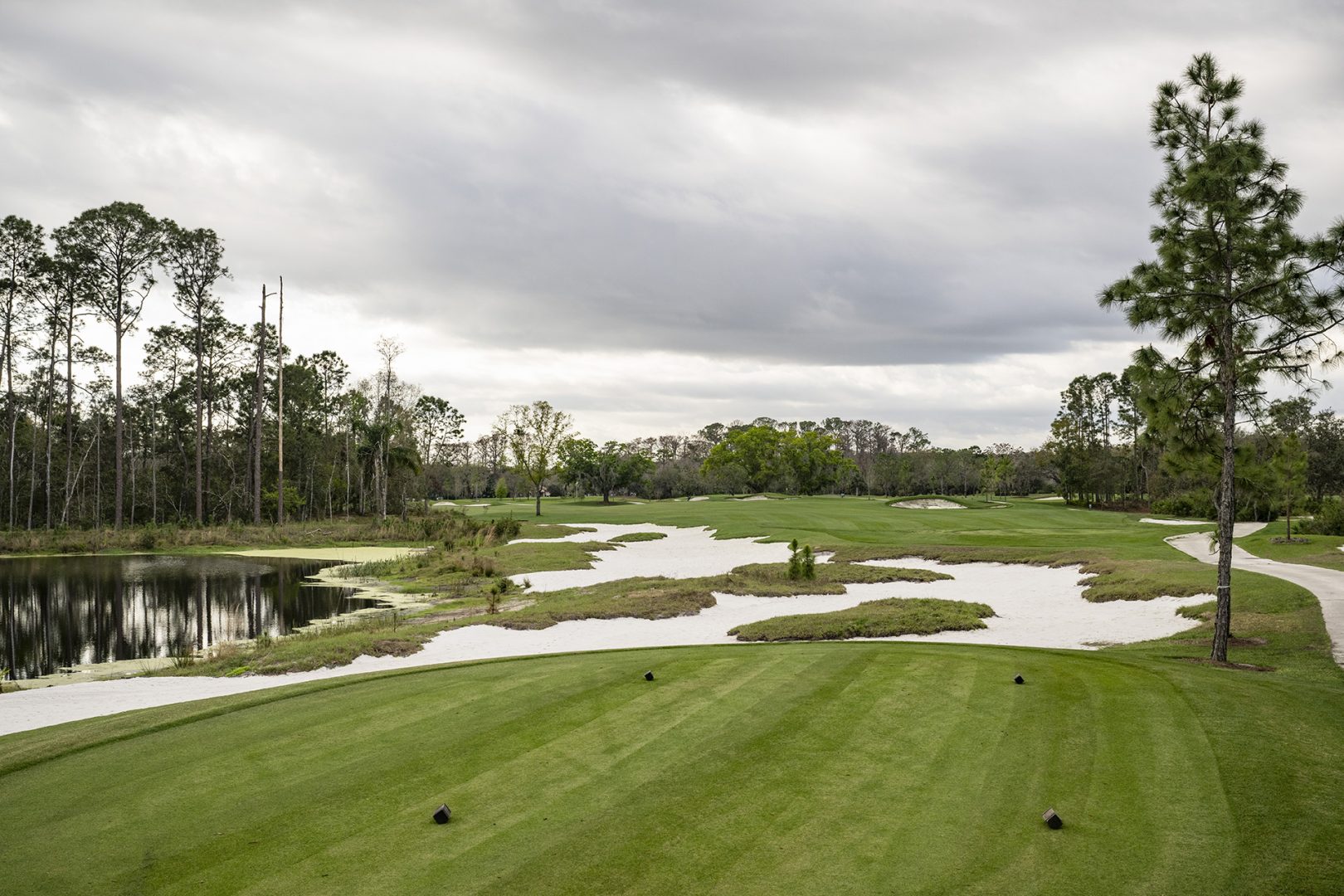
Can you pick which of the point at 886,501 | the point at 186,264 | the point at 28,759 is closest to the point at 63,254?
the point at 186,264

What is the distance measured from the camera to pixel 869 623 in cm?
1670

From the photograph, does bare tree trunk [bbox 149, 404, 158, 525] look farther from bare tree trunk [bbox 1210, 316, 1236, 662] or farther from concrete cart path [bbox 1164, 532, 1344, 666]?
bare tree trunk [bbox 1210, 316, 1236, 662]

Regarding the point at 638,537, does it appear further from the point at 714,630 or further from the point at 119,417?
the point at 119,417

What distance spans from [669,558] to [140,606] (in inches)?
758

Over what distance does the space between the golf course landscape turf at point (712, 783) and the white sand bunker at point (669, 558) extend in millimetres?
17454

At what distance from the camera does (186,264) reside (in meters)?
56.0

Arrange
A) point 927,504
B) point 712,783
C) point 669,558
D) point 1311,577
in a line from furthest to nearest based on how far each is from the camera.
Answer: point 927,504 → point 669,558 → point 1311,577 → point 712,783

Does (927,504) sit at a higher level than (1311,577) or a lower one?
lower

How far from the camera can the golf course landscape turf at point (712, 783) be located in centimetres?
522

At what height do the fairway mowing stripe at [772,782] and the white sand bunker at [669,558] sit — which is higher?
the fairway mowing stripe at [772,782]

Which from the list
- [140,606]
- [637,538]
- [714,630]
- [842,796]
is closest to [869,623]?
[714,630]

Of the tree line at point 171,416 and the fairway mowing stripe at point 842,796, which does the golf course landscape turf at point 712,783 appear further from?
the tree line at point 171,416

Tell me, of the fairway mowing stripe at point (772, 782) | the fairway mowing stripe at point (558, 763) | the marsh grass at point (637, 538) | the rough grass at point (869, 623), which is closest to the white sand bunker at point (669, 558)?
the marsh grass at point (637, 538)

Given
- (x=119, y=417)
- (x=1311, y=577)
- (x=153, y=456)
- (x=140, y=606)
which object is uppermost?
(x=119, y=417)
